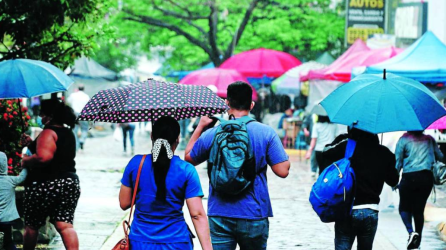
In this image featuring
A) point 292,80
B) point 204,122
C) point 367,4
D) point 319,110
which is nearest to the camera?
point 204,122

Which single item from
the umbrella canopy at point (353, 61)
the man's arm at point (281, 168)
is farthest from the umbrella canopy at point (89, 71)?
the man's arm at point (281, 168)

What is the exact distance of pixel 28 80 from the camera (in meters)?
7.32

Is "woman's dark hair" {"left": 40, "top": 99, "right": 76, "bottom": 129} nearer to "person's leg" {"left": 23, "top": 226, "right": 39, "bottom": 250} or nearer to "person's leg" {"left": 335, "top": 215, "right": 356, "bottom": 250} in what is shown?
"person's leg" {"left": 23, "top": 226, "right": 39, "bottom": 250}

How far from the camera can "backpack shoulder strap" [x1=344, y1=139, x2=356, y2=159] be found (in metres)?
5.96

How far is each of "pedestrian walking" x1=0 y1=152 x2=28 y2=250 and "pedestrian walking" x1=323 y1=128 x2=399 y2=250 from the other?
9.60 feet

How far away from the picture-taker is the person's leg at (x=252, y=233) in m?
5.20

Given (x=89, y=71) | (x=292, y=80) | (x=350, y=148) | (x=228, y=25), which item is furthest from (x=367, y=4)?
(x=350, y=148)

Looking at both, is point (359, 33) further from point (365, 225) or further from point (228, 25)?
point (365, 225)

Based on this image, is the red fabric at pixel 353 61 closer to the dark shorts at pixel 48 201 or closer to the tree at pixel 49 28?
the tree at pixel 49 28

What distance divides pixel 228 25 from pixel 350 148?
24.8 m

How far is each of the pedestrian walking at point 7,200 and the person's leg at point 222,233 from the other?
238 cm

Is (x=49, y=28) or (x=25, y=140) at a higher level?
(x=49, y=28)

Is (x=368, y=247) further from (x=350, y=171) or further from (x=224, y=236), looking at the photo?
(x=224, y=236)

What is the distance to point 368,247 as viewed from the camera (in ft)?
19.6
